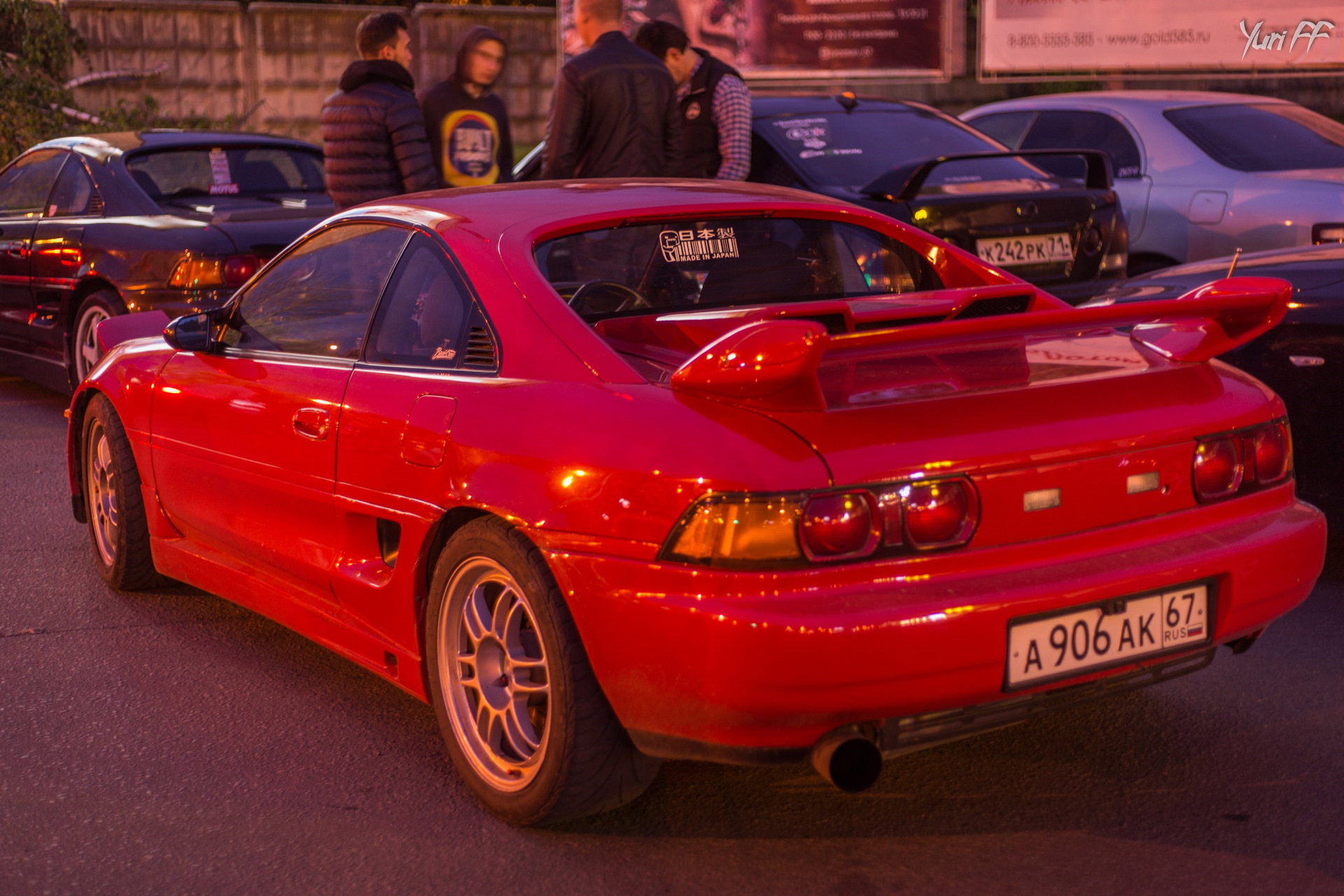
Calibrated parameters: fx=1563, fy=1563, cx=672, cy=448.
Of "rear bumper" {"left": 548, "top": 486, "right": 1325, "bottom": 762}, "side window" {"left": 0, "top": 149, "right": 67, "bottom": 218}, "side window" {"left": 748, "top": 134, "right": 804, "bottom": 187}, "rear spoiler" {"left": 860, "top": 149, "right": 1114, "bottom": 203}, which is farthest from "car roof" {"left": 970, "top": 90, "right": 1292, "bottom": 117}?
"rear bumper" {"left": 548, "top": 486, "right": 1325, "bottom": 762}

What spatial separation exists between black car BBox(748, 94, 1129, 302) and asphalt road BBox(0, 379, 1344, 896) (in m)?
3.16

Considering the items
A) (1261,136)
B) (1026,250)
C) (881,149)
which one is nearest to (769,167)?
(881,149)

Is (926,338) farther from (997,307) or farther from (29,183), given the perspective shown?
(29,183)

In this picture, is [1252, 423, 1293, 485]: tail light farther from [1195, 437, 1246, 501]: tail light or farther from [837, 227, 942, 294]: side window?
[837, 227, 942, 294]: side window

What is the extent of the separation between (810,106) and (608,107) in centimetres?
168

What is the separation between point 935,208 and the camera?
23.4ft

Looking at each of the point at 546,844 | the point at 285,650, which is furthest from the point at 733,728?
the point at 285,650

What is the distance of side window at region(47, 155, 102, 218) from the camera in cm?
842

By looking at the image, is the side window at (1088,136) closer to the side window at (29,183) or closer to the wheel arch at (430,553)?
the side window at (29,183)

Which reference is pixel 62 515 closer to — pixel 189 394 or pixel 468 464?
pixel 189 394

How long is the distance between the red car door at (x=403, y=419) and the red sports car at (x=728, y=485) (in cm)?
1

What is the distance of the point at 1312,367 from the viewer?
4977 mm

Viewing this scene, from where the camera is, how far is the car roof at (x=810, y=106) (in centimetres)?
823

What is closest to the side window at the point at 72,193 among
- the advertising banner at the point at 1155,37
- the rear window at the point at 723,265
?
the rear window at the point at 723,265
